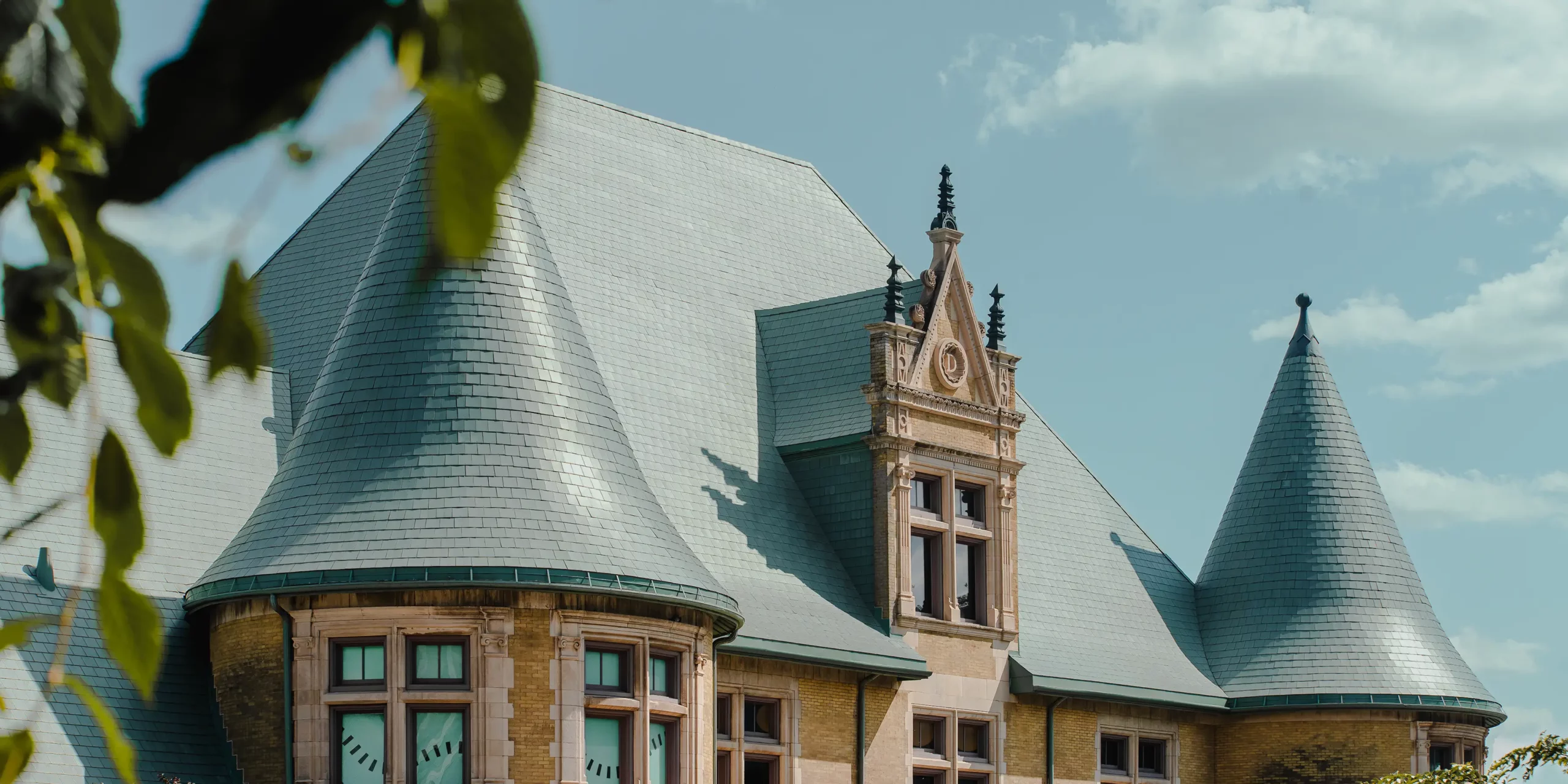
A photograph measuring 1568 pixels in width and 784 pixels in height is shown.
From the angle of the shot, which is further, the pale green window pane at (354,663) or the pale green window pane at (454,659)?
the pale green window pane at (354,663)

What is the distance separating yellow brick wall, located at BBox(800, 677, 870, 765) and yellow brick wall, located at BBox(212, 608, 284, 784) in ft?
20.6

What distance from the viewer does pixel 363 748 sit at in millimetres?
21156

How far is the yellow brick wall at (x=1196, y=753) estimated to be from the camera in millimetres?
30281

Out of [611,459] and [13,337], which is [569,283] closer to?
[611,459]

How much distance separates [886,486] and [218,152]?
24413 mm

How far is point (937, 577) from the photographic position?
27.2 metres

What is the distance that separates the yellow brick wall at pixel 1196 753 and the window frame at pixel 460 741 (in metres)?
12.5

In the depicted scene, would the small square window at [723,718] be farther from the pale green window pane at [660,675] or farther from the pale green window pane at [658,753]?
the pale green window pane at [660,675]

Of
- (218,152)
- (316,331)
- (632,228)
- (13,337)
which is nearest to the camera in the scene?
(218,152)

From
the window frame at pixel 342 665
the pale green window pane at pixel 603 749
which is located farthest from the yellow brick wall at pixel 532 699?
the window frame at pixel 342 665

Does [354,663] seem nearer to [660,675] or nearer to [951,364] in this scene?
[660,675]

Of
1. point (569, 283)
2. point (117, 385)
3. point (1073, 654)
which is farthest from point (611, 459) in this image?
point (1073, 654)

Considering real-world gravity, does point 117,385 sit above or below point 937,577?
above

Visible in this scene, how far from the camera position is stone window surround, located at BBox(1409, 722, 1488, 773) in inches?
1179
